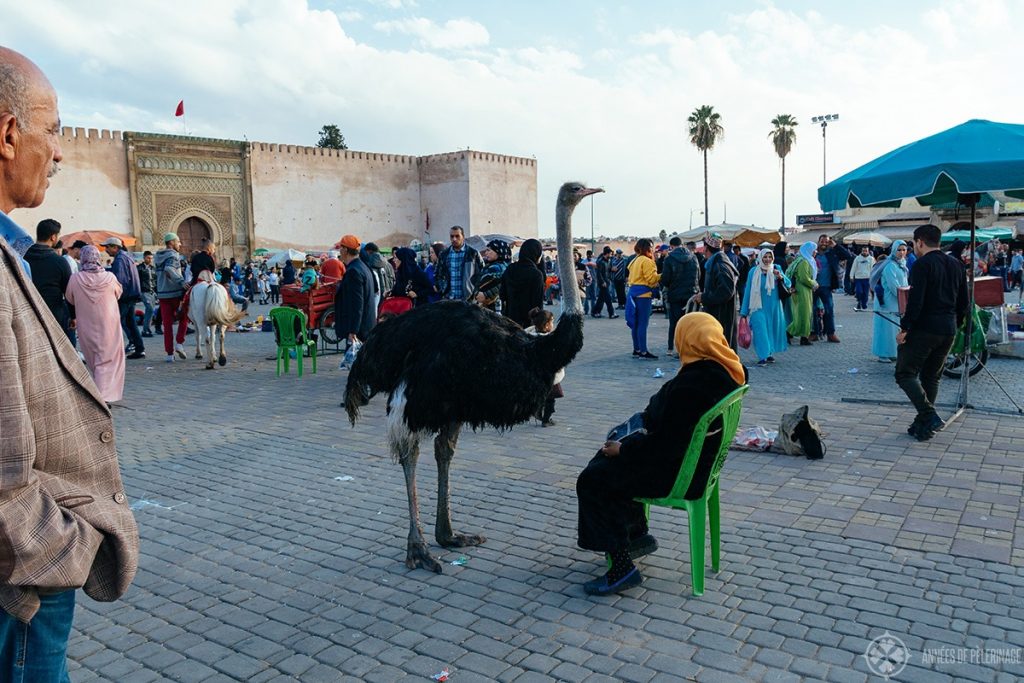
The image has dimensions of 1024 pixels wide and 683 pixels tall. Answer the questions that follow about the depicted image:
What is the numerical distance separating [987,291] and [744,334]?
3.14 meters

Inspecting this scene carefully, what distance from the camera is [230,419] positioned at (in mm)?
8305

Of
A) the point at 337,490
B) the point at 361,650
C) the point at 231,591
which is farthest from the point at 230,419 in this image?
the point at 361,650

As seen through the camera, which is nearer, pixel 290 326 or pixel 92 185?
pixel 290 326

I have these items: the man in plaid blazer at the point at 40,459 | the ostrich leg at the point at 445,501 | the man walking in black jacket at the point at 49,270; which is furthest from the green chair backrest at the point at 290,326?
the man in plaid blazer at the point at 40,459

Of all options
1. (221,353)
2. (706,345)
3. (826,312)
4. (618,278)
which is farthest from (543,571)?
(618,278)

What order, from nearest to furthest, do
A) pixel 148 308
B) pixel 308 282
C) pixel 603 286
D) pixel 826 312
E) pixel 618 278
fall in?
1. pixel 308 282
2. pixel 826 312
3. pixel 148 308
4. pixel 603 286
5. pixel 618 278

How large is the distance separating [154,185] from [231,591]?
140ft

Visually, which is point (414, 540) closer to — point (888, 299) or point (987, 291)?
point (987, 291)

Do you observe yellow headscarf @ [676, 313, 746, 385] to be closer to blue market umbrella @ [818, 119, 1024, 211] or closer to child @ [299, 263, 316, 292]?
blue market umbrella @ [818, 119, 1024, 211]

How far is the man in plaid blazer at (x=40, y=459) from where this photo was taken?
147 cm

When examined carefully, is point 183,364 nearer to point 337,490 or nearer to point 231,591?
point 337,490

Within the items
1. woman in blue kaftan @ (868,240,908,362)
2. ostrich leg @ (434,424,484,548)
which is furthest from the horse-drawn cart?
woman in blue kaftan @ (868,240,908,362)

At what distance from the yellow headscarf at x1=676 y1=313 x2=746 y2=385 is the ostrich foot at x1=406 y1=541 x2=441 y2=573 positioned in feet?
5.60

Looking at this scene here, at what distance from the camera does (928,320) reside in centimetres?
670
